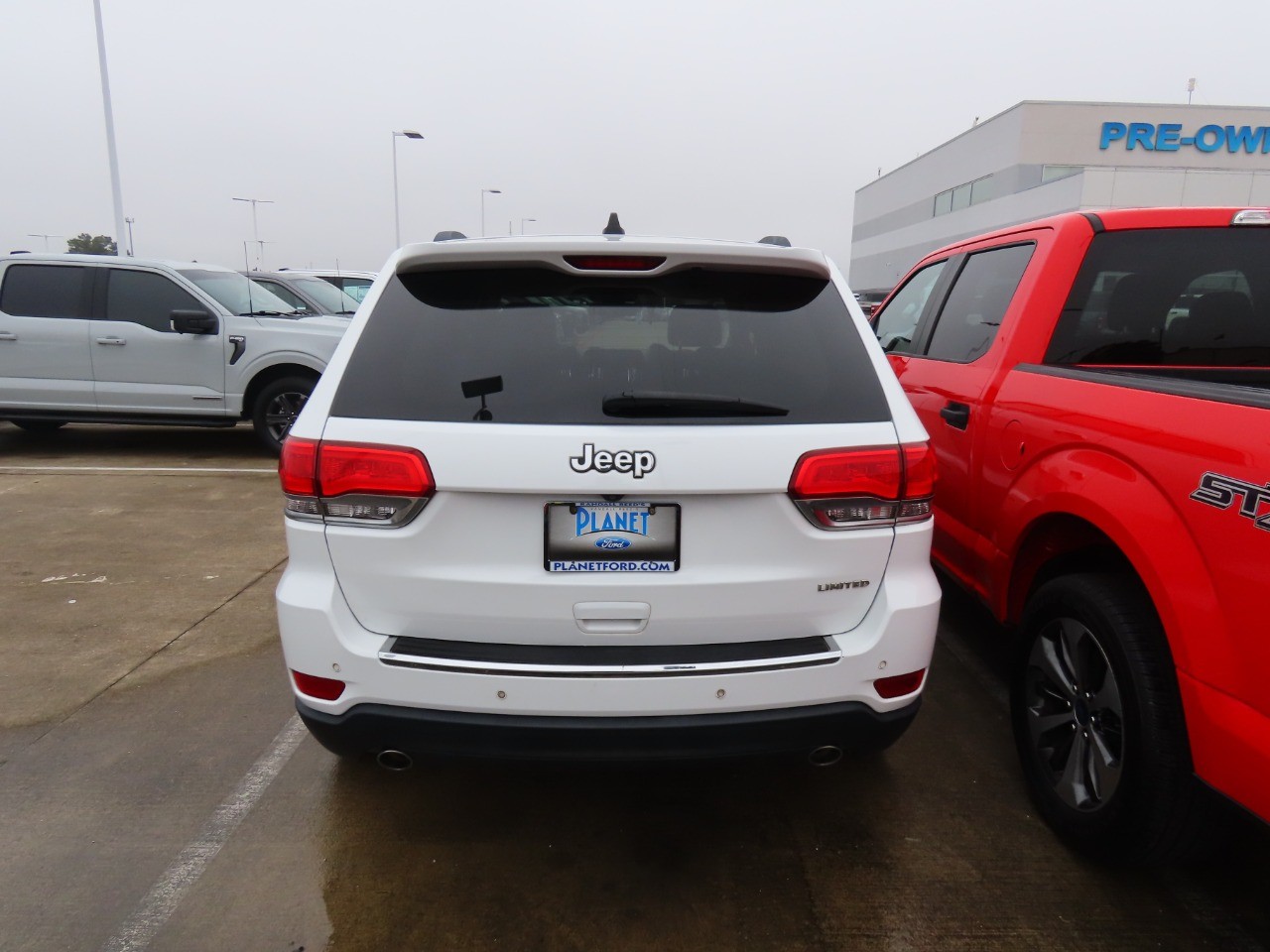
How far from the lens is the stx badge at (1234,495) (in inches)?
64.9

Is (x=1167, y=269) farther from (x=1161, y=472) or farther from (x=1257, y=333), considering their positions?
(x=1161, y=472)

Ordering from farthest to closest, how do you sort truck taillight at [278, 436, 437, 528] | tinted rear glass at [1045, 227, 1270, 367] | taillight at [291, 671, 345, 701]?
tinted rear glass at [1045, 227, 1270, 367], taillight at [291, 671, 345, 701], truck taillight at [278, 436, 437, 528]

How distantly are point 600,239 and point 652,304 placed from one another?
0.22 metres

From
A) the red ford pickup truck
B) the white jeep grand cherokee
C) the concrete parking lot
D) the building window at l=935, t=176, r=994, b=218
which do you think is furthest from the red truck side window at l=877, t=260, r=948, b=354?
the building window at l=935, t=176, r=994, b=218

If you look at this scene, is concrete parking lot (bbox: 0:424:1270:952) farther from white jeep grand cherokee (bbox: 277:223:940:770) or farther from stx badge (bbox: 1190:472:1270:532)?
stx badge (bbox: 1190:472:1270:532)

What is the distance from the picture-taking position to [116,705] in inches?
129

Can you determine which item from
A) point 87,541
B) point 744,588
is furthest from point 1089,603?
point 87,541

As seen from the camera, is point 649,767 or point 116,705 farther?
point 116,705

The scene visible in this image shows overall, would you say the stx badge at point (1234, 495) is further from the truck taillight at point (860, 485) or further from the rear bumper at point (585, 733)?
the rear bumper at point (585, 733)

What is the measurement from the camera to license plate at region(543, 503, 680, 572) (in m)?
1.99

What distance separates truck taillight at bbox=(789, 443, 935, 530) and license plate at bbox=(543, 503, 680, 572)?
13.0 inches

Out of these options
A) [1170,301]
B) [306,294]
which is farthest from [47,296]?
[1170,301]

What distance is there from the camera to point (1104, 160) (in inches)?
1486

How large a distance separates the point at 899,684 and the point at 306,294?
11.0m
